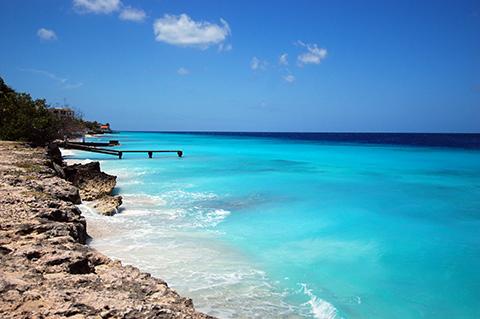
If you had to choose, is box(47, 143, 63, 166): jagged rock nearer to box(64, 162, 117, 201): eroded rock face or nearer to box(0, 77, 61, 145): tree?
box(64, 162, 117, 201): eroded rock face

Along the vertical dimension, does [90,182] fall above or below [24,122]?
below

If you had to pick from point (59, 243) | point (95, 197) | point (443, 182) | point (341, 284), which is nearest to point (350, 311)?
point (341, 284)

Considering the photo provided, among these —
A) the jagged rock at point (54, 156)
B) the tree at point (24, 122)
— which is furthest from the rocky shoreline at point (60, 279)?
the tree at point (24, 122)

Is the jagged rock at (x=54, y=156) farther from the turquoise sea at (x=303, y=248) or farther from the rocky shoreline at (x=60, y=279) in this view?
the rocky shoreline at (x=60, y=279)

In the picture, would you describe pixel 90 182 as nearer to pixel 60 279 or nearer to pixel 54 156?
pixel 54 156

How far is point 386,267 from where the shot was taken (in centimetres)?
821

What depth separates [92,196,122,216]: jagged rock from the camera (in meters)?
10.9

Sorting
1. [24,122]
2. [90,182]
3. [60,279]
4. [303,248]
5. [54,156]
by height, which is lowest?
[303,248]

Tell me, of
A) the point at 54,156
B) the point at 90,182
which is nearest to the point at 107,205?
the point at 90,182

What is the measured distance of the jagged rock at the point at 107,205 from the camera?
10.9 metres

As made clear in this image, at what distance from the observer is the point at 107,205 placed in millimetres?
11320

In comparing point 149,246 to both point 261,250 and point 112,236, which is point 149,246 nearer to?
point 112,236

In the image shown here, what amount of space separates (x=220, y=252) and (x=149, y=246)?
1614mm

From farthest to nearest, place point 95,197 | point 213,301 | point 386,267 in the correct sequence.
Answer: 1. point 95,197
2. point 386,267
3. point 213,301
